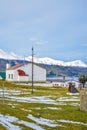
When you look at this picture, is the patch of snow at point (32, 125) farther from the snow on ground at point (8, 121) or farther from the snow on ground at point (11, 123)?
Answer: the snow on ground at point (8, 121)

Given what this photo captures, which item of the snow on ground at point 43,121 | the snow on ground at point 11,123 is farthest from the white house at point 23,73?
the snow on ground at point 11,123

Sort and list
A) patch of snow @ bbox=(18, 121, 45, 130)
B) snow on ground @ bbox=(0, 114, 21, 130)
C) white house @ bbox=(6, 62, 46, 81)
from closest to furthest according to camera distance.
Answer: snow on ground @ bbox=(0, 114, 21, 130), patch of snow @ bbox=(18, 121, 45, 130), white house @ bbox=(6, 62, 46, 81)

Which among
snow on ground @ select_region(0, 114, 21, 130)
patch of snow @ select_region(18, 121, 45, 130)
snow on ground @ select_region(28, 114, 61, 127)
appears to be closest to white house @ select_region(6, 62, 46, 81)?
snow on ground @ select_region(28, 114, 61, 127)

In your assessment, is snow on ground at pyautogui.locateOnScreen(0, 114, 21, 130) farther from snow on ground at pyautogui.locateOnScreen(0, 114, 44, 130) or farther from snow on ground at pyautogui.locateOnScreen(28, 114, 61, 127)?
snow on ground at pyautogui.locateOnScreen(28, 114, 61, 127)

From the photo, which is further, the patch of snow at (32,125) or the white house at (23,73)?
the white house at (23,73)

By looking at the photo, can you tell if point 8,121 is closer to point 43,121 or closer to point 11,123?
point 11,123

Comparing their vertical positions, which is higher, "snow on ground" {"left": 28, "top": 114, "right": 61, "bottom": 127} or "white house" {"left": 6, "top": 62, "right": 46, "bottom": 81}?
"white house" {"left": 6, "top": 62, "right": 46, "bottom": 81}

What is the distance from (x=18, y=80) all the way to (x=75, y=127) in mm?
128004

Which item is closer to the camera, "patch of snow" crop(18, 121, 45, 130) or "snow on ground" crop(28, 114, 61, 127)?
"patch of snow" crop(18, 121, 45, 130)

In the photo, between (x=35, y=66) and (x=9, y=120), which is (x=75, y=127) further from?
(x=35, y=66)

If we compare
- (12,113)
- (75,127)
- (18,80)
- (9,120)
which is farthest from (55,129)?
(18,80)

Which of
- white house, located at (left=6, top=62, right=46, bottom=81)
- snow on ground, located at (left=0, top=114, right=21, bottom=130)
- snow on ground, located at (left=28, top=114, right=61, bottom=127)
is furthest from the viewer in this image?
white house, located at (left=6, top=62, right=46, bottom=81)

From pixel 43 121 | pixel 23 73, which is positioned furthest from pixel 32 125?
pixel 23 73

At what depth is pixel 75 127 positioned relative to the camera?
33188mm
